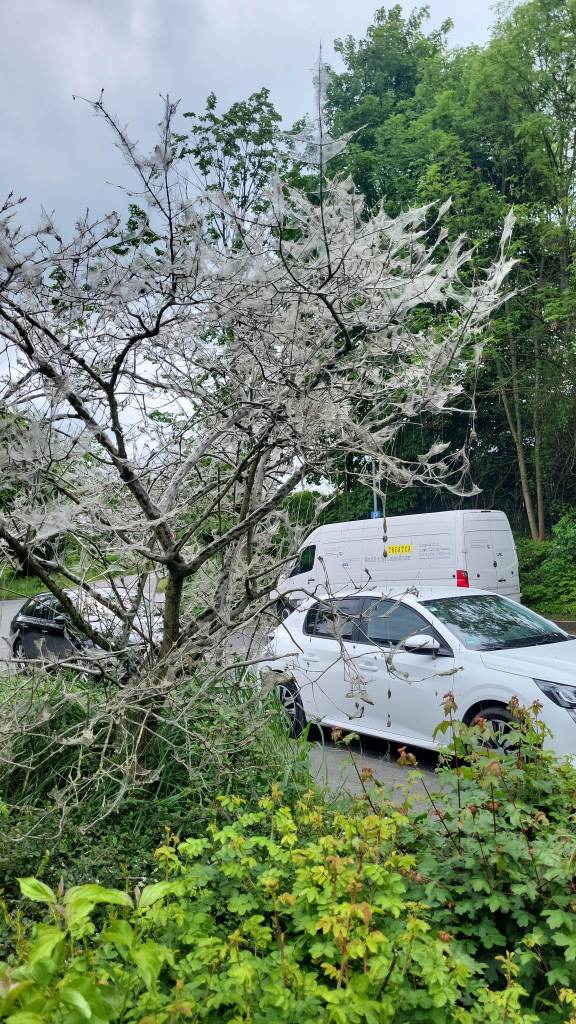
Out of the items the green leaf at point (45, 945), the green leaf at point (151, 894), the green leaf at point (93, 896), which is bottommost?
the green leaf at point (151, 894)

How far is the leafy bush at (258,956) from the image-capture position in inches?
58.3

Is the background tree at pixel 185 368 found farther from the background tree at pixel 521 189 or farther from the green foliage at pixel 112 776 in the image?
the background tree at pixel 521 189

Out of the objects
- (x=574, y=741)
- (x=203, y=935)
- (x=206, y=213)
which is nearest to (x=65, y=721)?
(x=203, y=935)

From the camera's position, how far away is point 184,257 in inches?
106

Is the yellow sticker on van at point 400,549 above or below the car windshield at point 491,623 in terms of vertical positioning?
above

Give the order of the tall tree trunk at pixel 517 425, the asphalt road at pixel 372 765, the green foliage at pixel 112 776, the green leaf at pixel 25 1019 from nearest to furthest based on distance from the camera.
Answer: the green leaf at pixel 25 1019
the green foliage at pixel 112 776
the asphalt road at pixel 372 765
the tall tree trunk at pixel 517 425

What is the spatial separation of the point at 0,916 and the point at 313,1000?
1.60m

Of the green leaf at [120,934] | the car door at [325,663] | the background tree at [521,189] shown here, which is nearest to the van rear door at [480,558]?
the car door at [325,663]

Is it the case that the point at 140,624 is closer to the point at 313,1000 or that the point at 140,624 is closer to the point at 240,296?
the point at 240,296

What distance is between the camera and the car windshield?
6.12 m

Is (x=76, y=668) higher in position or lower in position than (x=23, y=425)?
lower

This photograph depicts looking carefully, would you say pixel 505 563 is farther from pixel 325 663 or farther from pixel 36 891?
pixel 36 891

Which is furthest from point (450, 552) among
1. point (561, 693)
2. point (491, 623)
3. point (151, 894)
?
point (151, 894)

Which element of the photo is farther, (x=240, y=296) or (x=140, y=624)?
(x=140, y=624)
